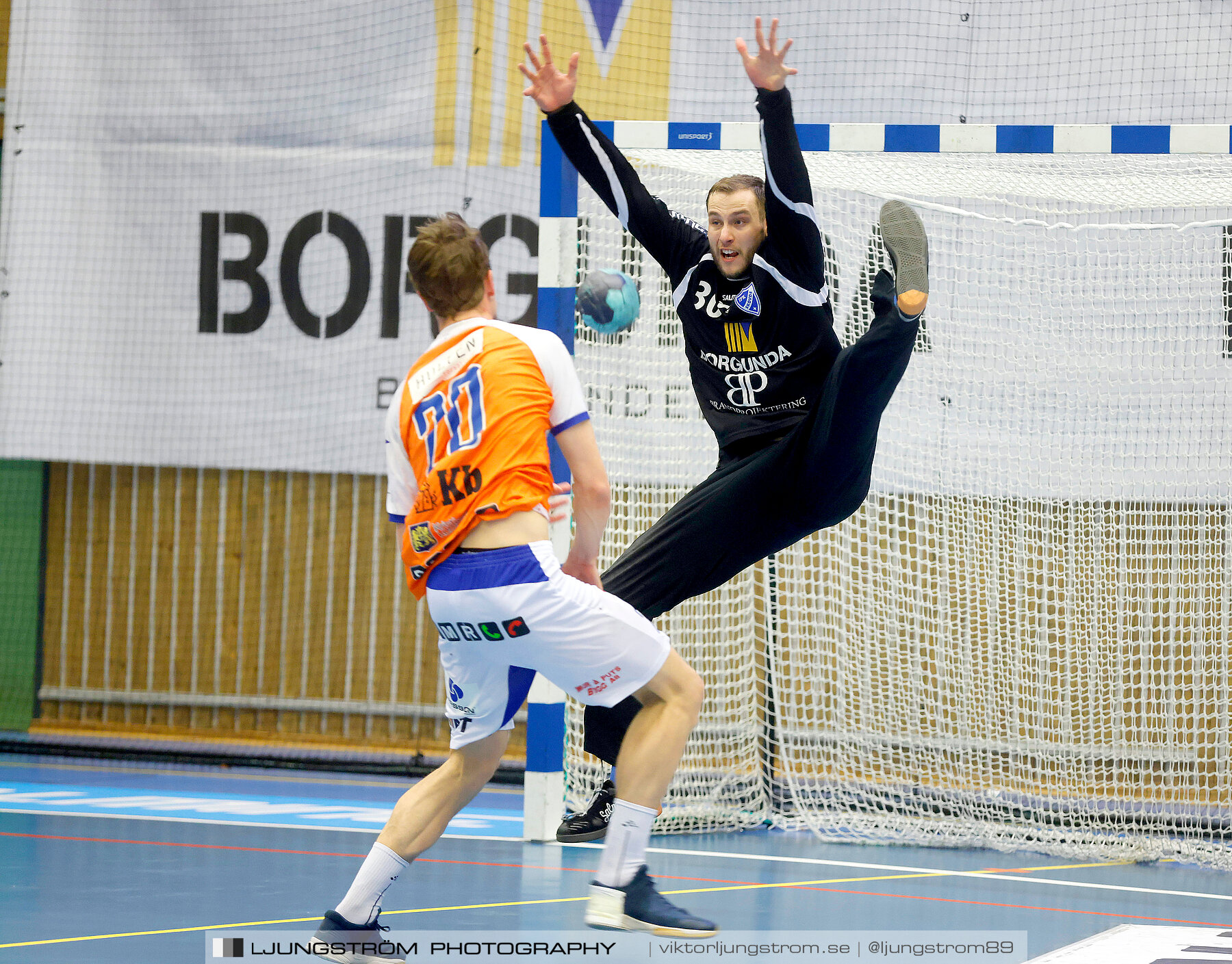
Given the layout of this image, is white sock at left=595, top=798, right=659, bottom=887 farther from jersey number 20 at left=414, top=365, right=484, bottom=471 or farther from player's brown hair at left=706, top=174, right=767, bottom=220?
player's brown hair at left=706, top=174, right=767, bottom=220

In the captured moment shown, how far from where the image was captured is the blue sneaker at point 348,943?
13.2 ft

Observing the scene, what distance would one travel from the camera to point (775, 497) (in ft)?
15.4

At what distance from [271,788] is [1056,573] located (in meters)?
4.75

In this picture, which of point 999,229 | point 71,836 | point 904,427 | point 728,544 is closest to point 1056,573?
point 904,427

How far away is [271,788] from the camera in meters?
8.72

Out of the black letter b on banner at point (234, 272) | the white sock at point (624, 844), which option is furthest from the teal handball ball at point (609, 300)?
the black letter b on banner at point (234, 272)

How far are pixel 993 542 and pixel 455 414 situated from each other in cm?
482

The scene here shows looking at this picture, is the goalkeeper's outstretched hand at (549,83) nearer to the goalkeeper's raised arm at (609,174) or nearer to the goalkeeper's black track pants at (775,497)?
the goalkeeper's raised arm at (609,174)

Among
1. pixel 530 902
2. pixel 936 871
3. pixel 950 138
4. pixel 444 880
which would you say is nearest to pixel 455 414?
pixel 530 902

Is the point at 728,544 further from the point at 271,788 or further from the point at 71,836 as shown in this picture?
the point at 271,788

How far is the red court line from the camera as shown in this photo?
5.74 m

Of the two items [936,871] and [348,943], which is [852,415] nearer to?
[348,943]

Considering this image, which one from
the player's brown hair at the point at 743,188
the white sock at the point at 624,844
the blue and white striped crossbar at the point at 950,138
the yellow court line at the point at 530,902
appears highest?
the blue and white striped crossbar at the point at 950,138

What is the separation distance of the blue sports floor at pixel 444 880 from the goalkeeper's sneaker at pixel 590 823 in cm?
54
